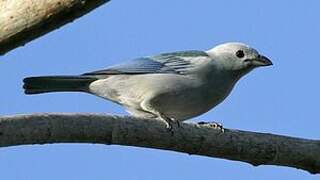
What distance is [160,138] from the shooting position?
13.8 ft

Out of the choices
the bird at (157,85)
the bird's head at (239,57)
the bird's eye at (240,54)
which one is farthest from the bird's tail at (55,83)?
the bird's eye at (240,54)

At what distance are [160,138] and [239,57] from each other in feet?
9.93

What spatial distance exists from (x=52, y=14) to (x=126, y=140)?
0.74 metres

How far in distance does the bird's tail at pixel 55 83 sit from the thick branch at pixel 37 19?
7.75ft

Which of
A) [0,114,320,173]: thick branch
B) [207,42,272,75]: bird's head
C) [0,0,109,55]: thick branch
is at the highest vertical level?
[0,0,109,55]: thick branch

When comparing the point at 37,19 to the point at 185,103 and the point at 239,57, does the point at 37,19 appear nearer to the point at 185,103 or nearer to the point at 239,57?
the point at 185,103

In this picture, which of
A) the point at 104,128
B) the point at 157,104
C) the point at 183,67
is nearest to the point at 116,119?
the point at 104,128

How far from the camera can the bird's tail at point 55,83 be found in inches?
241

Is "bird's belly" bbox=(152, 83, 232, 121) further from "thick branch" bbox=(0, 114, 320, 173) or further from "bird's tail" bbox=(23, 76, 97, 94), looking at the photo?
"thick branch" bbox=(0, 114, 320, 173)

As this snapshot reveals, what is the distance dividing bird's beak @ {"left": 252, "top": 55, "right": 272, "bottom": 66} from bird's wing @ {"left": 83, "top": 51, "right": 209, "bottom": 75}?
467 millimetres

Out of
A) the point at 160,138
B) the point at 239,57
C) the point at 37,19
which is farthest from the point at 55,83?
the point at 37,19

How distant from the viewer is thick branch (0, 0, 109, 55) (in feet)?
12.1

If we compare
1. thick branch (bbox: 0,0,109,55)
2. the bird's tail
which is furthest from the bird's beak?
thick branch (bbox: 0,0,109,55)

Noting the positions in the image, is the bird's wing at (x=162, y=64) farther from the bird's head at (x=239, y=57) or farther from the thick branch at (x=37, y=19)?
the thick branch at (x=37, y=19)
